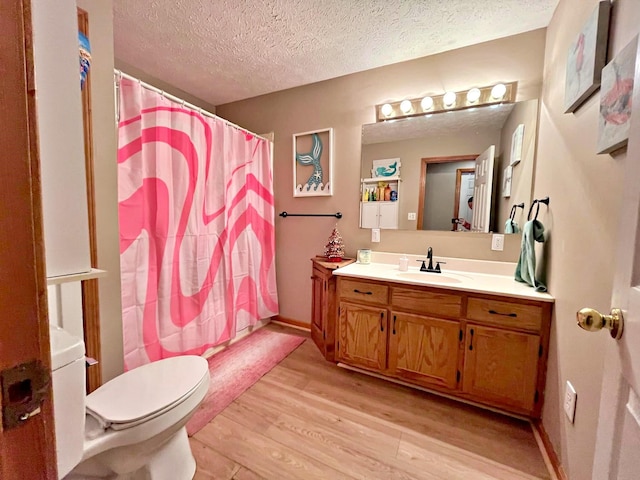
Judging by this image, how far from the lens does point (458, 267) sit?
204 cm

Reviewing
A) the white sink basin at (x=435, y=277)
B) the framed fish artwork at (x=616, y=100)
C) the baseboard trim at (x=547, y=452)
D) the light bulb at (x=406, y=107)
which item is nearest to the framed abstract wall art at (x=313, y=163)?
the light bulb at (x=406, y=107)

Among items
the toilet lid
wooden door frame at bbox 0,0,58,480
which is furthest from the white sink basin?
wooden door frame at bbox 0,0,58,480

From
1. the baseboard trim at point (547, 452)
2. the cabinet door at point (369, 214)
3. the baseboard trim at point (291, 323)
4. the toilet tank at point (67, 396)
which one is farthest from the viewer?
the baseboard trim at point (291, 323)

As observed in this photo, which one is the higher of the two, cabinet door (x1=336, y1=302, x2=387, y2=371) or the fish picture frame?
the fish picture frame

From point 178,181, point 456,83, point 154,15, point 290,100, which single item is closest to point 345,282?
point 178,181

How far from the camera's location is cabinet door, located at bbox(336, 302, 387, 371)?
1843 mm

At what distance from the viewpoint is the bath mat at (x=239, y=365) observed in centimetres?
163

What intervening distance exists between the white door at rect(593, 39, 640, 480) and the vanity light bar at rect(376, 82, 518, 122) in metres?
1.58

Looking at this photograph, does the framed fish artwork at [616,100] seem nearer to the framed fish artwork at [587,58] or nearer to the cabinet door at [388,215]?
the framed fish artwork at [587,58]

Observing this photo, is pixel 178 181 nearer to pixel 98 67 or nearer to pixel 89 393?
pixel 98 67

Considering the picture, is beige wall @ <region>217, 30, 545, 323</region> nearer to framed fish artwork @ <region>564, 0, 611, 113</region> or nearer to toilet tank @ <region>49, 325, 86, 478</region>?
framed fish artwork @ <region>564, 0, 611, 113</region>

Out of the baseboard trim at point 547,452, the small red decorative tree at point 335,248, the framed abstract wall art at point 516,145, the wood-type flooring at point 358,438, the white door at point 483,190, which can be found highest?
the framed abstract wall art at point 516,145

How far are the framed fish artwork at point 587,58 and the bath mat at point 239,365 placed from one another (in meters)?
2.34

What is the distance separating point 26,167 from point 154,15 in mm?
1934
